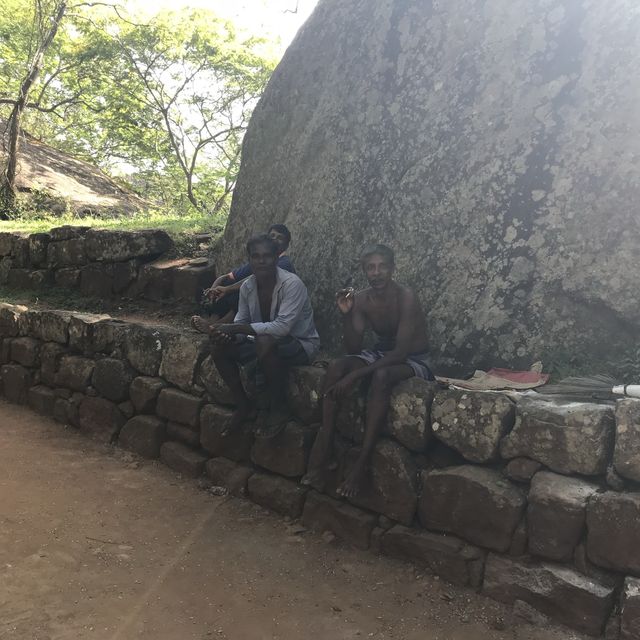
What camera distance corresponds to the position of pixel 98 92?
1526 centimetres

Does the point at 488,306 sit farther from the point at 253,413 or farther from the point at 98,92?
the point at 98,92

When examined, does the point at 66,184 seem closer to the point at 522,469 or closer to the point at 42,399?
the point at 42,399

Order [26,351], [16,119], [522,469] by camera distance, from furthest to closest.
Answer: [16,119] < [26,351] < [522,469]

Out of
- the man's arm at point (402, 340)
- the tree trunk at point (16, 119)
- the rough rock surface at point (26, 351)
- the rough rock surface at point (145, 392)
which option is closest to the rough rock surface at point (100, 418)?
the rough rock surface at point (145, 392)

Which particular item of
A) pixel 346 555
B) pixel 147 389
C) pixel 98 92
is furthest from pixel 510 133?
pixel 98 92

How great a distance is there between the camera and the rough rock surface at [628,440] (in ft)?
9.04

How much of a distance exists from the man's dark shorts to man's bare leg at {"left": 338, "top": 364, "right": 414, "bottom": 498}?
31.0 inches

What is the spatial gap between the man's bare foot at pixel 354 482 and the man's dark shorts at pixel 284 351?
0.94 meters

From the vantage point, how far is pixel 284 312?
4109mm

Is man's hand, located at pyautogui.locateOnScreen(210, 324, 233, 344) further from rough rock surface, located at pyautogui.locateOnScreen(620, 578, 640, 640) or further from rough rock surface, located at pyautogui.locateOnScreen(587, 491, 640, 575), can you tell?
rough rock surface, located at pyautogui.locateOnScreen(620, 578, 640, 640)

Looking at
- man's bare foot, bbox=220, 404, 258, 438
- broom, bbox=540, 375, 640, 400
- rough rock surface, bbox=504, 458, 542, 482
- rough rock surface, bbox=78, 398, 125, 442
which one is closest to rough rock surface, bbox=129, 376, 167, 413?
rough rock surface, bbox=78, 398, 125, 442

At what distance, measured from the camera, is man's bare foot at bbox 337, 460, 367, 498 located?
3480mm

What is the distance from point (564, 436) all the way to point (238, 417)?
2169 millimetres

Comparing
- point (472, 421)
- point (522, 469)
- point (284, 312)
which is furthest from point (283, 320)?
point (522, 469)
